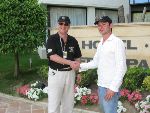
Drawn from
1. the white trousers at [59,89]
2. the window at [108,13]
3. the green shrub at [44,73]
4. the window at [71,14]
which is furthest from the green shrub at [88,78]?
the window at [108,13]

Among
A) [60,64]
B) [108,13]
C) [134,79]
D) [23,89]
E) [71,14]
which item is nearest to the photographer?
[60,64]

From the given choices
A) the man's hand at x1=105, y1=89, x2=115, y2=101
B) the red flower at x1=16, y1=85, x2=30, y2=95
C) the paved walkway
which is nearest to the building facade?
the red flower at x1=16, y1=85, x2=30, y2=95

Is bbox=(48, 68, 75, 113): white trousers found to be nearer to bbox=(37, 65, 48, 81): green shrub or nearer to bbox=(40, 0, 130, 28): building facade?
bbox=(37, 65, 48, 81): green shrub

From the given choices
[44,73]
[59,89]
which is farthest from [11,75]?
[59,89]

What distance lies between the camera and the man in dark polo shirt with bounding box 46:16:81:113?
607 centimetres

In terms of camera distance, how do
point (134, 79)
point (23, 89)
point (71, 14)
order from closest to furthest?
point (134, 79) → point (23, 89) → point (71, 14)

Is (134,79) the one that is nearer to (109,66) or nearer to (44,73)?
(44,73)

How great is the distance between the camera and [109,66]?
5137 mm

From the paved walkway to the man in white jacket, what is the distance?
3090mm

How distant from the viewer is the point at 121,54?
502 cm

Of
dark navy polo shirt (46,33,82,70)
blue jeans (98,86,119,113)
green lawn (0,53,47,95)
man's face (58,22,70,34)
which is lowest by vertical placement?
green lawn (0,53,47,95)

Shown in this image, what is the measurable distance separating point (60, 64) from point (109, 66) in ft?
3.86

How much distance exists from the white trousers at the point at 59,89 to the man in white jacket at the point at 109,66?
101 centimetres

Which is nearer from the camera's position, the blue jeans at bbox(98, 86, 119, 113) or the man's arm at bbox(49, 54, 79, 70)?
the blue jeans at bbox(98, 86, 119, 113)
